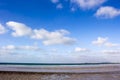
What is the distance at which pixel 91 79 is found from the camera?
70.8ft

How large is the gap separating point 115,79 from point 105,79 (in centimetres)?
116

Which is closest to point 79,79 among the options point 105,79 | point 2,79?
point 105,79

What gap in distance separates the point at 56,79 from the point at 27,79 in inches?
127

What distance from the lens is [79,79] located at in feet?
70.8

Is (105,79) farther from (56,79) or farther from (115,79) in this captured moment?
(56,79)

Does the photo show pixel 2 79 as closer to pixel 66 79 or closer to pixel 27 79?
pixel 27 79

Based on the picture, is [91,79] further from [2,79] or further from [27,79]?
[2,79]

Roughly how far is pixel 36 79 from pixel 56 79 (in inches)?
88.4

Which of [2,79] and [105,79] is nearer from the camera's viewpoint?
[2,79]

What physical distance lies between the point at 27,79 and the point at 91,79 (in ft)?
23.6

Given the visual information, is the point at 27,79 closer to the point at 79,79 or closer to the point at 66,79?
the point at 66,79

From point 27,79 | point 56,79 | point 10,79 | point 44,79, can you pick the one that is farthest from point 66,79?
point 10,79

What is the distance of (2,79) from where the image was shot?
20312 mm

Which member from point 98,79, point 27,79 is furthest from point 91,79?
point 27,79
